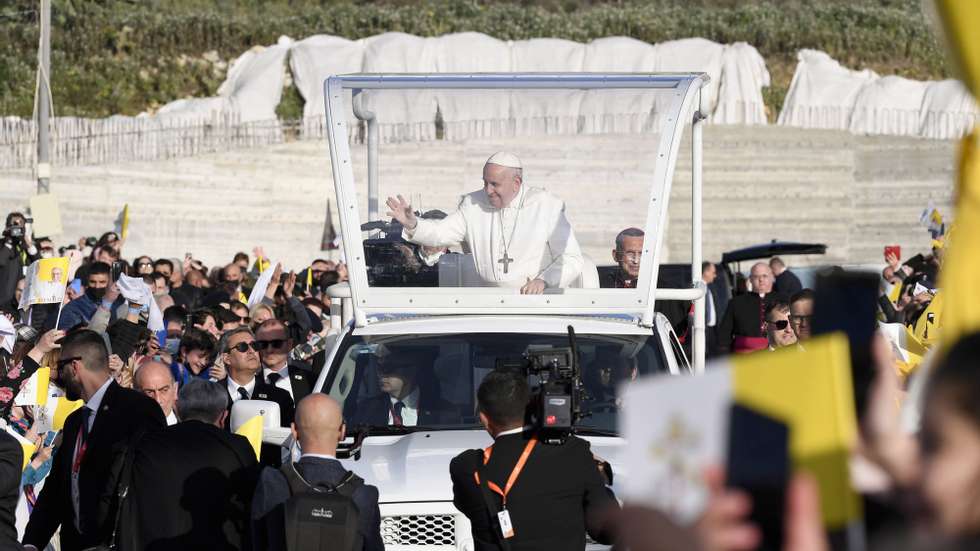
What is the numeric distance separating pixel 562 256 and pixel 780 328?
1485mm

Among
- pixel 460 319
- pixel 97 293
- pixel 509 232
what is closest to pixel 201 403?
pixel 460 319

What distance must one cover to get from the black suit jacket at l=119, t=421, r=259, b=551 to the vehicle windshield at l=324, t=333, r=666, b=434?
1.80 m

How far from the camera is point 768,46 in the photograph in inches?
2094

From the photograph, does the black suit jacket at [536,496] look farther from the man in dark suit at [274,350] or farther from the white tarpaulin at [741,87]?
the white tarpaulin at [741,87]

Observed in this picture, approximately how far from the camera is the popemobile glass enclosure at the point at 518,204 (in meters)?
9.24

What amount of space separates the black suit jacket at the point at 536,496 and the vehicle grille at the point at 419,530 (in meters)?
1.43

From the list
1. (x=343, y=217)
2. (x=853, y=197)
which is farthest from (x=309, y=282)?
(x=853, y=197)

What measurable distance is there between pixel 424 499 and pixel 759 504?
5.44 meters

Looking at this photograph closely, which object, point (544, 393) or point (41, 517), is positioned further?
point (41, 517)

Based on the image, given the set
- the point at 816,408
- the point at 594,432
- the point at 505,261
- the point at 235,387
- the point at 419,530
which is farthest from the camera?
the point at 235,387

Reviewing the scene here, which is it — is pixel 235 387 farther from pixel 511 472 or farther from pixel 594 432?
pixel 511 472

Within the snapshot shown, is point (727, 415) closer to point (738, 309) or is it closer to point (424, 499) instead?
point (424, 499)

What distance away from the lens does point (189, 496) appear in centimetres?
666

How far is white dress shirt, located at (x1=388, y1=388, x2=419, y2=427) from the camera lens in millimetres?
8586
